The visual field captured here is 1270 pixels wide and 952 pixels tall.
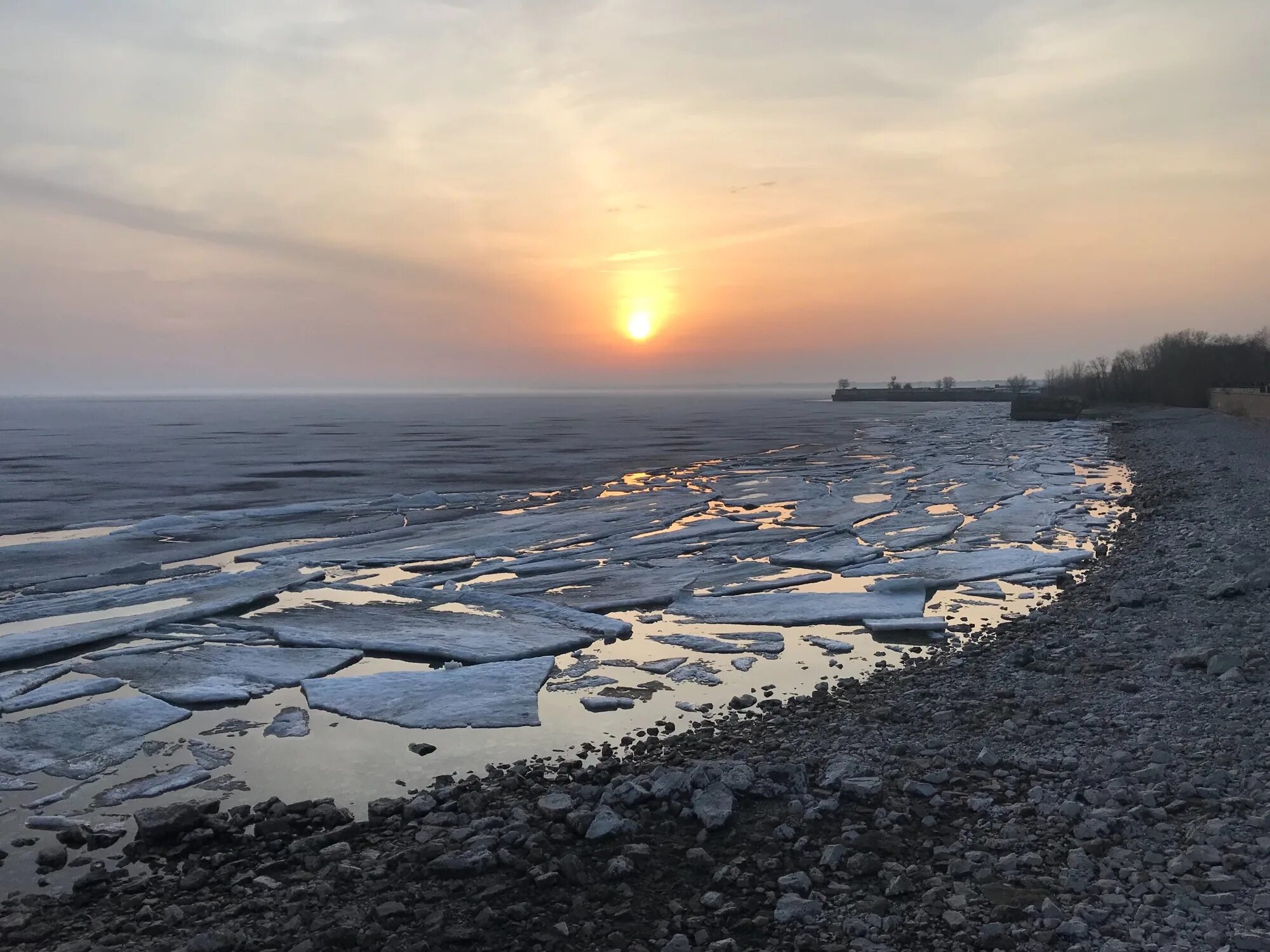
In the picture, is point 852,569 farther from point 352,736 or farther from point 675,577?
point 352,736

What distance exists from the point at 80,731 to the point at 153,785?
135cm

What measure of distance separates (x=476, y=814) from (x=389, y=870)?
640mm

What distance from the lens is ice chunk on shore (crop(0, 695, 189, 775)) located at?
5766 millimetres

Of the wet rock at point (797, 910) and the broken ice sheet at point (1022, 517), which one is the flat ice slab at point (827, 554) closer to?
the broken ice sheet at point (1022, 517)

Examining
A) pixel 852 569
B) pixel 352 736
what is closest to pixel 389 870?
pixel 352 736

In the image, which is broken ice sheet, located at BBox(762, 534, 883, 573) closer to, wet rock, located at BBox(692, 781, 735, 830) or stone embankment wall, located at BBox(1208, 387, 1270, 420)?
wet rock, located at BBox(692, 781, 735, 830)

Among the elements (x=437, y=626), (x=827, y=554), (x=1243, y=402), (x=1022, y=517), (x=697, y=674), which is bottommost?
(x=697, y=674)

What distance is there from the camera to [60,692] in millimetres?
7016

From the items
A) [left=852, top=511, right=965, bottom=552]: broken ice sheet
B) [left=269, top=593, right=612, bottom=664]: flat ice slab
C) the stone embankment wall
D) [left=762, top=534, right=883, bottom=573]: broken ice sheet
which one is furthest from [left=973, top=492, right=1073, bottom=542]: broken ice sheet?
the stone embankment wall

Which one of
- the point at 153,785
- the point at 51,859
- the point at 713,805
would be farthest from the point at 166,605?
the point at 713,805

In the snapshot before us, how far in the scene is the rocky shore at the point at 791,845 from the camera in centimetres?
366

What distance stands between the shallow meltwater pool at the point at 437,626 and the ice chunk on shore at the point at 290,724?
30mm

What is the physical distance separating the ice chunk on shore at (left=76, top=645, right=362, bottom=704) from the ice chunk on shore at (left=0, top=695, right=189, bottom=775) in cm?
31

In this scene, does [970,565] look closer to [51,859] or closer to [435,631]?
[435,631]
